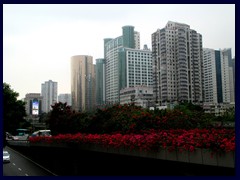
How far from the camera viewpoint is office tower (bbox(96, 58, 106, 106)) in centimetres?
4631

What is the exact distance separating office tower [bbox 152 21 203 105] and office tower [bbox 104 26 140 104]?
18.7 meters

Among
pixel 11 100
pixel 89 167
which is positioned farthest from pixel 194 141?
pixel 11 100

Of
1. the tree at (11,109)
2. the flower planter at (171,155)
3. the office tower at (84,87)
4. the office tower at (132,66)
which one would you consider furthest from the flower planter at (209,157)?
the office tower at (84,87)

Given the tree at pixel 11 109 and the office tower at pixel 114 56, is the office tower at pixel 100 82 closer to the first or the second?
the office tower at pixel 114 56

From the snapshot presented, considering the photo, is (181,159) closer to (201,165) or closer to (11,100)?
(201,165)

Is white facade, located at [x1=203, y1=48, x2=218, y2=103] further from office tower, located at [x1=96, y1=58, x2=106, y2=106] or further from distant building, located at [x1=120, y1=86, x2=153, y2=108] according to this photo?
office tower, located at [x1=96, y1=58, x2=106, y2=106]

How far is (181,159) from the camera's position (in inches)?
276

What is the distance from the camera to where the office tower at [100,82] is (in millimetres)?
46306

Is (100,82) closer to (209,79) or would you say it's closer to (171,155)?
(209,79)

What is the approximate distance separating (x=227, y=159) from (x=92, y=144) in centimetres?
623

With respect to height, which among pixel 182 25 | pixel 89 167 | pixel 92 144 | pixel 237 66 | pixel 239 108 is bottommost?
pixel 89 167

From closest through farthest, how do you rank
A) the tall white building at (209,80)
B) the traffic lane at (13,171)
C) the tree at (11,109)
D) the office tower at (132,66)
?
the traffic lane at (13,171)
the tree at (11,109)
the office tower at (132,66)
the tall white building at (209,80)

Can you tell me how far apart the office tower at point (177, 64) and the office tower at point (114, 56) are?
18745 mm

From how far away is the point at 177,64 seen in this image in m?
73.3
